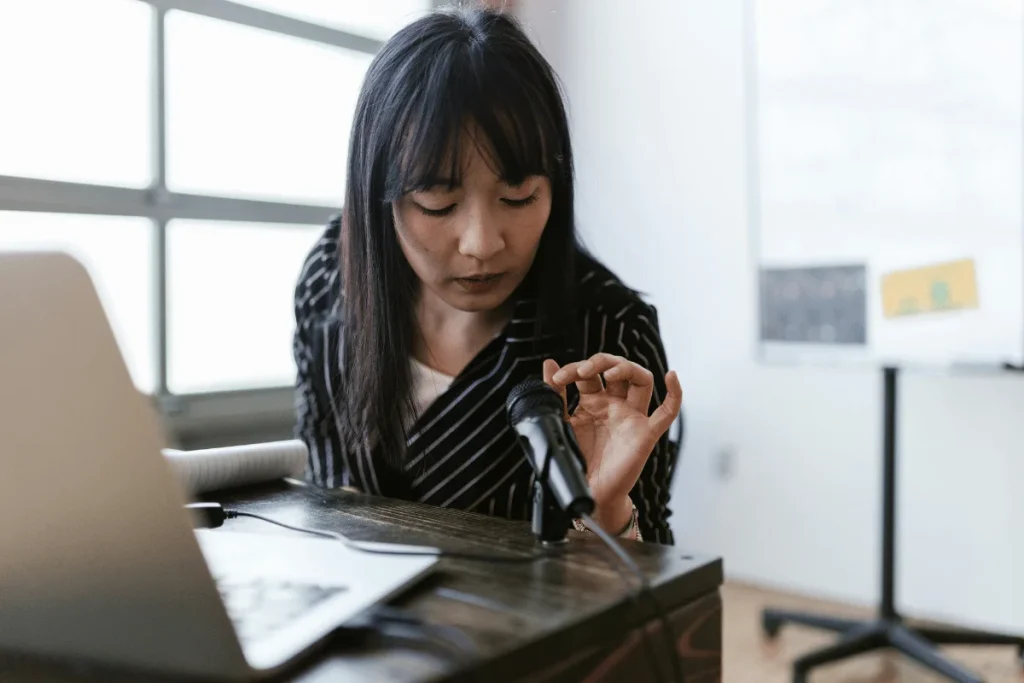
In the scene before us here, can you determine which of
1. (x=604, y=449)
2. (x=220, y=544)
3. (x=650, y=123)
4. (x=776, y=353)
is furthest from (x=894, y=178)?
(x=220, y=544)

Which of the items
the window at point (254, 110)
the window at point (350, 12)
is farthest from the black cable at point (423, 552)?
the window at point (350, 12)

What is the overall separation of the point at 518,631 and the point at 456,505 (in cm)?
60

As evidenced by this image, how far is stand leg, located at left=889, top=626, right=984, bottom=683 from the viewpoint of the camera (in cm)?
192

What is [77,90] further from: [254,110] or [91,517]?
[91,517]

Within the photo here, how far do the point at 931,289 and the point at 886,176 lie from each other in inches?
Result: 12.5

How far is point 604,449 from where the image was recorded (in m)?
0.81

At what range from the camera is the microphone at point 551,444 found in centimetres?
60

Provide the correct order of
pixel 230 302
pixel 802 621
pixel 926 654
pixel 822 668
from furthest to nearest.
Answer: pixel 230 302, pixel 802 621, pixel 822 668, pixel 926 654

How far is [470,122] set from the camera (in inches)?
35.7

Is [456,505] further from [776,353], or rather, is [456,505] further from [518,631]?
[776,353]

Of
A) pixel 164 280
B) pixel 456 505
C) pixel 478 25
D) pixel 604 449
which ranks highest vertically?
pixel 478 25

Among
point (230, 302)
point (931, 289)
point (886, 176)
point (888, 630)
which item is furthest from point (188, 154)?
point (888, 630)

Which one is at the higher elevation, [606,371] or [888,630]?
[606,371]

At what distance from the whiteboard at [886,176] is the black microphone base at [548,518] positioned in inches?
67.6
